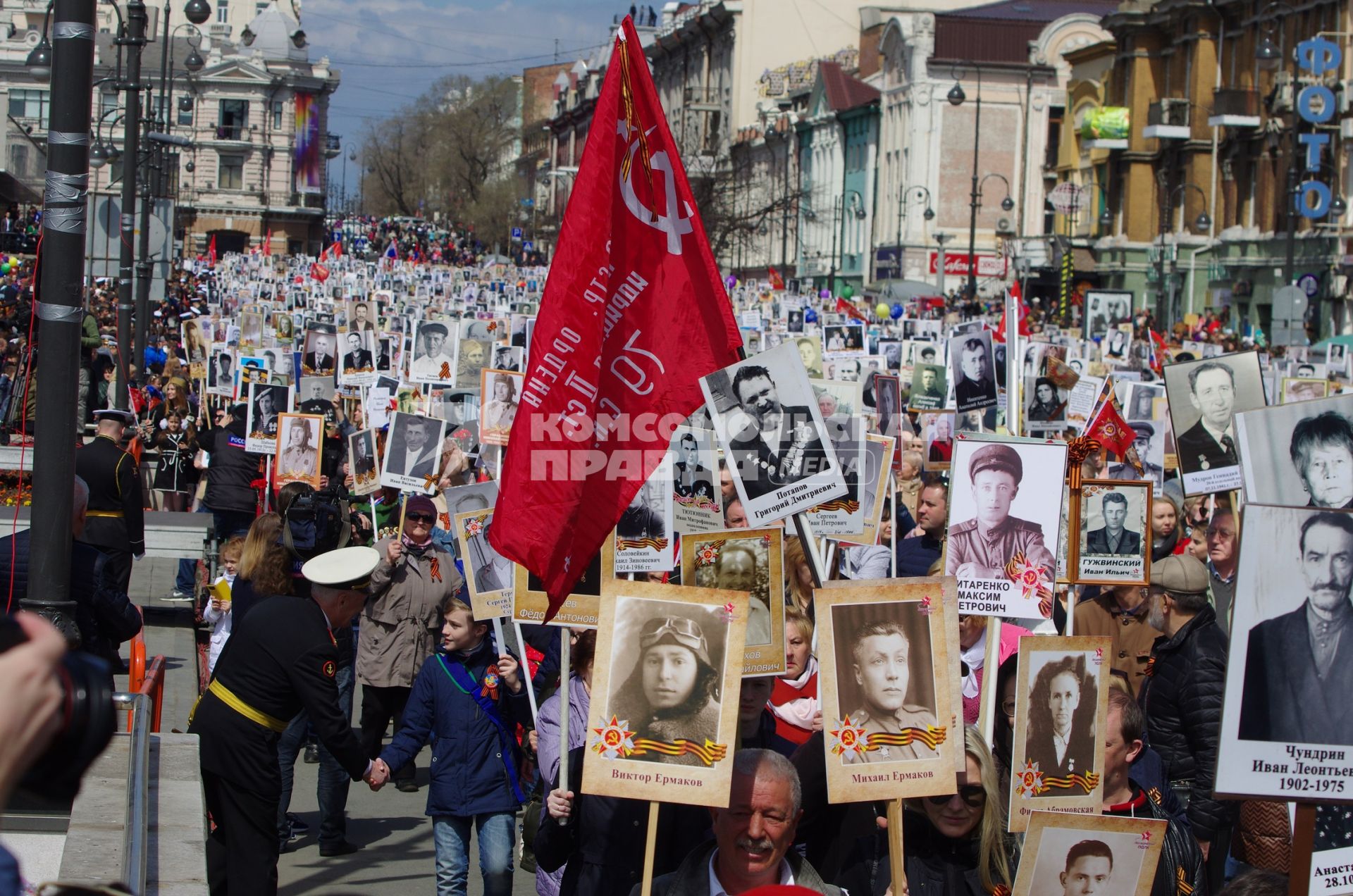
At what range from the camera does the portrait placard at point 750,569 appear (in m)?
→ 5.47

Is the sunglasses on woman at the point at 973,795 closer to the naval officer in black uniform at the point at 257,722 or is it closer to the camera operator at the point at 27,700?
the naval officer in black uniform at the point at 257,722

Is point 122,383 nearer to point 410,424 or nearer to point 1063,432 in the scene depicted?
point 410,424

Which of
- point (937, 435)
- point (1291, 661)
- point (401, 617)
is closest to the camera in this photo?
point (1291, 661)

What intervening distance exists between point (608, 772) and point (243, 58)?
11289 centimetres

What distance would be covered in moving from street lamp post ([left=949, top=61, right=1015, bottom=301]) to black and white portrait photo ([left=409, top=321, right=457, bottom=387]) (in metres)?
31.0

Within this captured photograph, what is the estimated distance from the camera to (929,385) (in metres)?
16.8

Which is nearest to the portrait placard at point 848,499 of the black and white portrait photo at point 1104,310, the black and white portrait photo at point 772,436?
the black and white portrait photo at point 772,436

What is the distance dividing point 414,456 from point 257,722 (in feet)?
19.4

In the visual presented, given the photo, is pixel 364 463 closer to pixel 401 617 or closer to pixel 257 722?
pixel 401 617

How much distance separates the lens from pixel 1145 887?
13.6 feet

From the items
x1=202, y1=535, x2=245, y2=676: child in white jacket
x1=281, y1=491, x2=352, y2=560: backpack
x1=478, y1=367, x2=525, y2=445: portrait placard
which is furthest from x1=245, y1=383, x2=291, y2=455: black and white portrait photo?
x1=202, y1=535, x2=245, y2=676: child in white jacket

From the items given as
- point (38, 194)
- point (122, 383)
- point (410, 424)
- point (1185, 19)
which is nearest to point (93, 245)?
point (38, 194)

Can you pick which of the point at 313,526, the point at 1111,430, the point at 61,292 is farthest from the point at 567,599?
the point at 1111,430

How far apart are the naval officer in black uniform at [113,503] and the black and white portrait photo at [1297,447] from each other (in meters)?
6.31
